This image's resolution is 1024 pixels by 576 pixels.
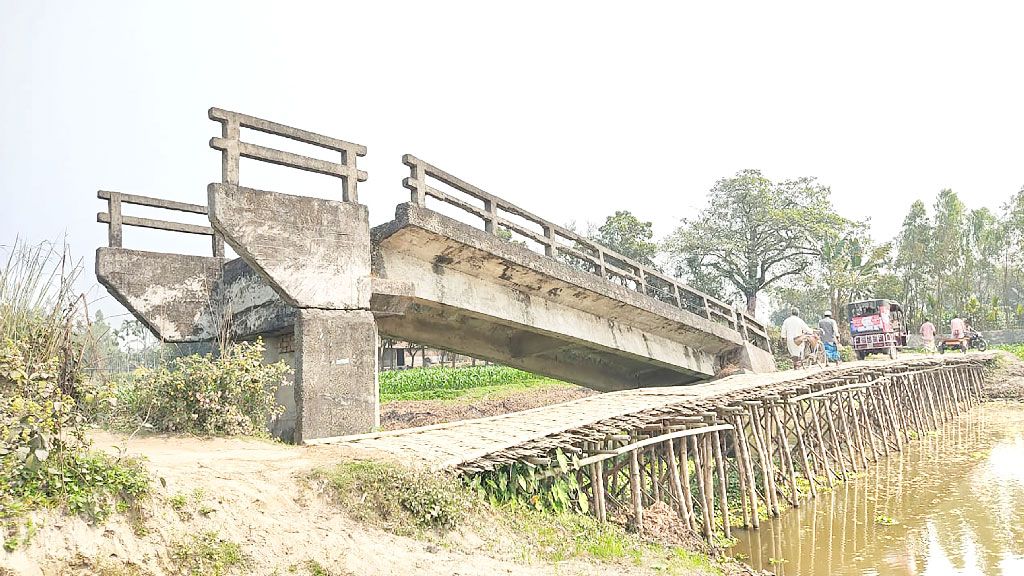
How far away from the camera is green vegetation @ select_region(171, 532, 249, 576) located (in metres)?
4.82

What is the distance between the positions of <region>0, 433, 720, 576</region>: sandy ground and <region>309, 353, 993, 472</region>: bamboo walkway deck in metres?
1.03

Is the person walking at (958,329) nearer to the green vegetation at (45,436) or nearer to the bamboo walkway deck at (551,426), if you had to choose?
the bamboo walkway deck at (551,426)

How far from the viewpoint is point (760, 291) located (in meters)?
43.8

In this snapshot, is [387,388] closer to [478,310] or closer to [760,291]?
[478,310]

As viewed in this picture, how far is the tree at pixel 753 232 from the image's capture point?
41.2 meters

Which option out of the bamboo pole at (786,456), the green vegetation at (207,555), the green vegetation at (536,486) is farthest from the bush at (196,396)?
the bamboo pole at (786,456)

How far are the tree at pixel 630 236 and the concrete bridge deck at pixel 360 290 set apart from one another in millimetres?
24462

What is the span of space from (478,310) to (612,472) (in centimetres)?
356

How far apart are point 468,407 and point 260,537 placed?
1771 centimetres

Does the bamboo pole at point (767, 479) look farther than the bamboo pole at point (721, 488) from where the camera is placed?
Yes

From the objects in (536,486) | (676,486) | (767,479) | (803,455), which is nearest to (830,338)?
(803,455)

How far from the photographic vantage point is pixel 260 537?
5.34 meters

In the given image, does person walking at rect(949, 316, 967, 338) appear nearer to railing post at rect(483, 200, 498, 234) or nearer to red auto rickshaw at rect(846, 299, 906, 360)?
red auto rickshaw at rect(846, 299, 906, 360)

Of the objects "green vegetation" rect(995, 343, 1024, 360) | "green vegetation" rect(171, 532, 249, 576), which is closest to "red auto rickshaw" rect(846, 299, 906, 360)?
"green vegetation" rect(995, 343, 1024, 360)
